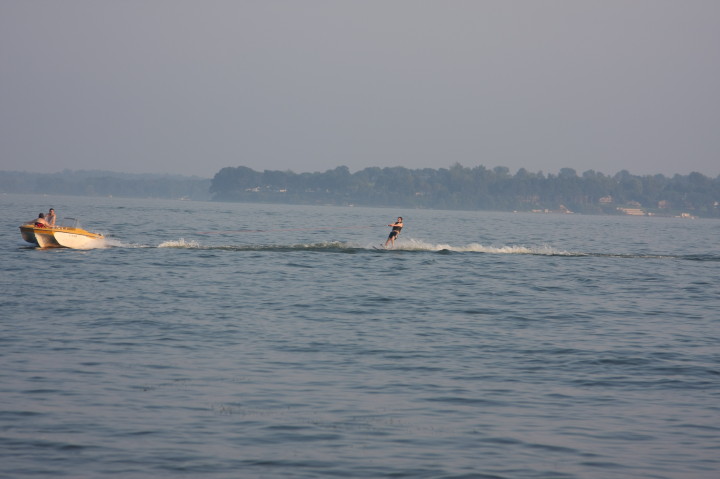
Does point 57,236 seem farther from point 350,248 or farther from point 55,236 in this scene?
point 350,248

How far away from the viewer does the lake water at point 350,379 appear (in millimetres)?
11492

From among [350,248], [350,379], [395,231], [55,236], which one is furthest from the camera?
[350,248]

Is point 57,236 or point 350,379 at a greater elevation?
point 57,236

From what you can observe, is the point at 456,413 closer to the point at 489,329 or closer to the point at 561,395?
the point at 561,395

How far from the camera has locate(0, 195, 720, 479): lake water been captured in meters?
11.5

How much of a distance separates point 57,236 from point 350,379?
30.1 meters

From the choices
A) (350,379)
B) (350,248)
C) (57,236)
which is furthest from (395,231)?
(350,379)

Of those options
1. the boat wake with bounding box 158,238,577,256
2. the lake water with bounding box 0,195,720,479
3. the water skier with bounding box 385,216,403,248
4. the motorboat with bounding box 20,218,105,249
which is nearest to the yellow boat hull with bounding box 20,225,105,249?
the motorboat with bounding box 20,218,105,249

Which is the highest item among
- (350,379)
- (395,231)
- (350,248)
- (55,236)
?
(395,231)

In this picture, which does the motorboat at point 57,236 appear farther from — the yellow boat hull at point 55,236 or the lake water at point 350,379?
the lake water at point 350,379

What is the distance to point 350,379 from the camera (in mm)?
15969

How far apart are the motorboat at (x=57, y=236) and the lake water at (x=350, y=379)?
29.1 ft

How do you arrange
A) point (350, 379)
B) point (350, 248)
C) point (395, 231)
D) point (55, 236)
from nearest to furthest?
point (350, 379)
point (55, 236)
point (395, 231)
point (350, 248)

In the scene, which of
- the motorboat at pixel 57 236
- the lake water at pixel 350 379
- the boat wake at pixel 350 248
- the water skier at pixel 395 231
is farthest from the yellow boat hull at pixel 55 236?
the water skier at pixel 395 231
